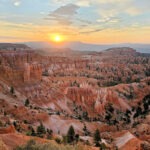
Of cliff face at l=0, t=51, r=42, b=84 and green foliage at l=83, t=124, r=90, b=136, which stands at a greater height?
cliff face at l=0, t=51, r=42, b=84

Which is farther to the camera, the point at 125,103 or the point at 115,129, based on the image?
the point at 125,103

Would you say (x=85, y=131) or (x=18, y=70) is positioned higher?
(x=18, y=70)

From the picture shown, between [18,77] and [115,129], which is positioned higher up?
[18,77]

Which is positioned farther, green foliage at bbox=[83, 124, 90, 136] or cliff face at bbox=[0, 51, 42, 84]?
cliff face at bbox=[0, 51, 42, 84]

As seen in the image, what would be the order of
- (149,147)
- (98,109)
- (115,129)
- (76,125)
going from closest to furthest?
(149,147) → (76,125) → (115,129) → (98,109)

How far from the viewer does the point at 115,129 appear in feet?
214

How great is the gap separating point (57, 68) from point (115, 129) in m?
74.8

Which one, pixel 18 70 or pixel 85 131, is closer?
pixel 85 131

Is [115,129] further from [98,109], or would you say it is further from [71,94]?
[71,94]

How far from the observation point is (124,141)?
4716cm

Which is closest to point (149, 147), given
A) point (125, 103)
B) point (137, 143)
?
point (137, 143)

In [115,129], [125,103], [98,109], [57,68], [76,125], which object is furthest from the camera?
[57,68]

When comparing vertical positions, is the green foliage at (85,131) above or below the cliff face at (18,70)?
below

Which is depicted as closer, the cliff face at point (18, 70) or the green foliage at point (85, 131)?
the green foliage at point (85, 131)
